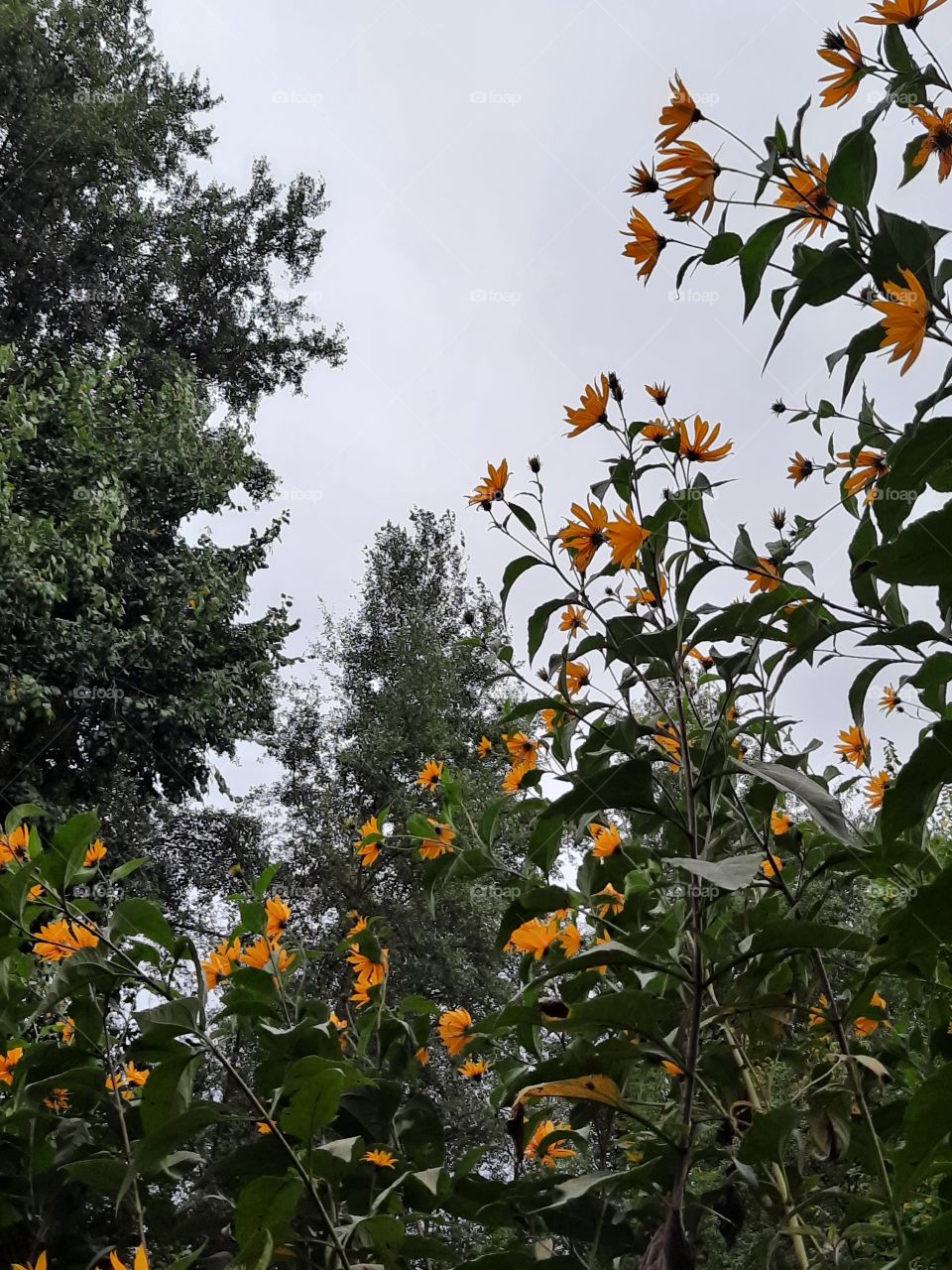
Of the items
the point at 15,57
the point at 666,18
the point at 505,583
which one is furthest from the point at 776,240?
the point at 15,57

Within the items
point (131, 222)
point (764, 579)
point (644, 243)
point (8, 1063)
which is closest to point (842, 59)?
point (644, 243)

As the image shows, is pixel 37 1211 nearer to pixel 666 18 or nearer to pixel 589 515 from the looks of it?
pixel 589 515

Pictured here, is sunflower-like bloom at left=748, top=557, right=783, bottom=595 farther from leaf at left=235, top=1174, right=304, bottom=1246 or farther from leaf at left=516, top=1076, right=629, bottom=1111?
leaf at left=235, top=1174, right=304, bottom=1246

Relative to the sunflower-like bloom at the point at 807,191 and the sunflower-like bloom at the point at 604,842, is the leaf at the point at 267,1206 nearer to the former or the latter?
the sunflower-like bloom at the point at 604,842

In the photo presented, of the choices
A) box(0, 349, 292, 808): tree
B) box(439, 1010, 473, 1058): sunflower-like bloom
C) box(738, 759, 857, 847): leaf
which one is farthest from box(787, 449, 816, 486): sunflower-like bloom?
box(0, 349, 292, 808): tree

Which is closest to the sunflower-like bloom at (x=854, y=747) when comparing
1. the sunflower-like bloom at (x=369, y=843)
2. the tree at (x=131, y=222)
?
the sunflower-like bloom at (x=369, y=843)

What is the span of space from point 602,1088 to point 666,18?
6502mm

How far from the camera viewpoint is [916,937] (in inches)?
17.3

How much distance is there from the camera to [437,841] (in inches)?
48.4

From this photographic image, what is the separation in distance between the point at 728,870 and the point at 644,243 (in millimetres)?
655

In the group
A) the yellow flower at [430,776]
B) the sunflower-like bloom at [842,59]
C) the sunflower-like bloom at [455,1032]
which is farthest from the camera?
the yellow flower at [430,776]

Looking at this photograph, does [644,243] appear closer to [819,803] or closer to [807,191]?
[807,191]

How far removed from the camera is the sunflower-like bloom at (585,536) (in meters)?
0.96

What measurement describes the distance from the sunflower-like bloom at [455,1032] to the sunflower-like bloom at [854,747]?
67 cm
